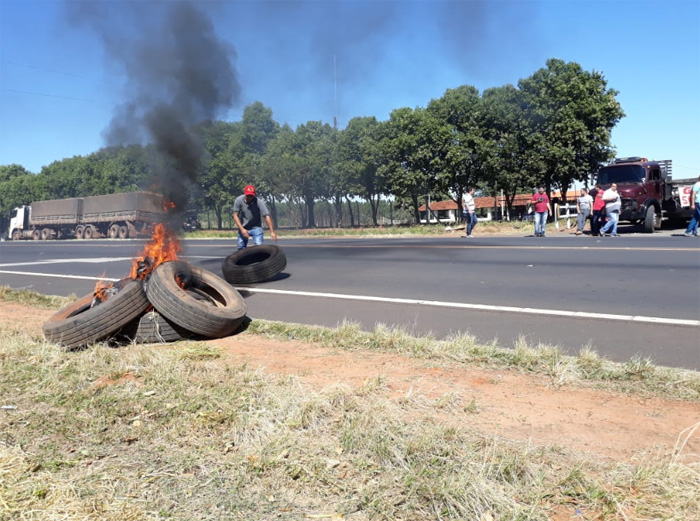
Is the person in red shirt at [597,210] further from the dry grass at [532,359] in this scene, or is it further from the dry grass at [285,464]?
the dry grass at [285,464]

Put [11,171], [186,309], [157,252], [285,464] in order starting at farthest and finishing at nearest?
[11,171]
[157,252]
[186,309]
[285,464]

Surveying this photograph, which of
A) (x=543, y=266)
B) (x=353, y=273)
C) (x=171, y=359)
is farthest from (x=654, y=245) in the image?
(x=171, y=359)

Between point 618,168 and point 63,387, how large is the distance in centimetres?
2147

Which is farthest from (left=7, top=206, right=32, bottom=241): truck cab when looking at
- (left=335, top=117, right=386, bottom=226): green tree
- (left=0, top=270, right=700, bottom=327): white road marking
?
(left=0, top=270, right=700, bottom=327): white road marking

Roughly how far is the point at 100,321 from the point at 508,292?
5609mm

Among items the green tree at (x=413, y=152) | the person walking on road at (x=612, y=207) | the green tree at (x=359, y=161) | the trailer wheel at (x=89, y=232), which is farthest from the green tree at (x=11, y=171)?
the person walking on road at (x=612, y=207)

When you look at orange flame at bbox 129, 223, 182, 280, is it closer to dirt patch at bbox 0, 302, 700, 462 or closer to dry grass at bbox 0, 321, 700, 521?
dirt patch at bbox 0, 302, 700, 462

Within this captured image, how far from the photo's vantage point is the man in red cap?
35.9 feet

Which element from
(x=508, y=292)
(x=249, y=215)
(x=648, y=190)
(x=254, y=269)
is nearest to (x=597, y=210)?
(x=648, y=190)

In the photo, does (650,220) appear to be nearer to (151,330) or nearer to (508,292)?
(508,292)

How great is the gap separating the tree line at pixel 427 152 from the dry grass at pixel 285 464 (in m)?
25.3

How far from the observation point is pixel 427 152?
41469 millimetres

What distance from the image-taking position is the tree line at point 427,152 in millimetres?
36094

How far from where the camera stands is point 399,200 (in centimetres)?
5022
